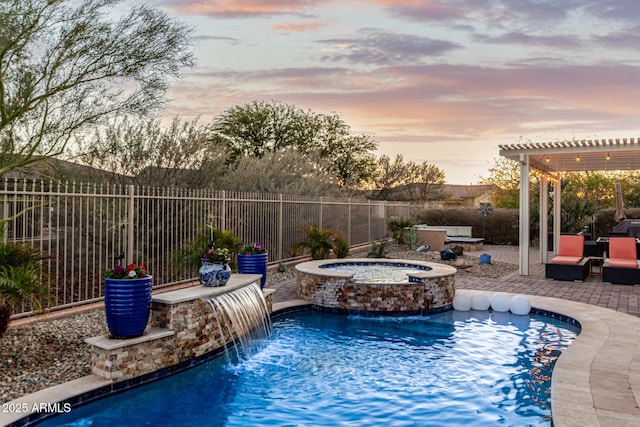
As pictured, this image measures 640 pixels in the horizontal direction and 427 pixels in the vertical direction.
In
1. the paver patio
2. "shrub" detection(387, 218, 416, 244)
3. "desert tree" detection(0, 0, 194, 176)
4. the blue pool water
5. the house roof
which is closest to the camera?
the blue pool water

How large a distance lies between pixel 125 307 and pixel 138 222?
386cm

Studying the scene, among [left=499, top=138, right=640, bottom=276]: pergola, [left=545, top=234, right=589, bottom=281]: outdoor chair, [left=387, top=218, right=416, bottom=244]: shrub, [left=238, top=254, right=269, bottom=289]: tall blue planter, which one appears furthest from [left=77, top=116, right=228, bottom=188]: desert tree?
[left=545, top=234, right=589, bottom=281]: outdoor chair

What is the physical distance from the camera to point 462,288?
10227 mm

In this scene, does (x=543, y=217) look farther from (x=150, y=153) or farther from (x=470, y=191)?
(x=470, y=191)

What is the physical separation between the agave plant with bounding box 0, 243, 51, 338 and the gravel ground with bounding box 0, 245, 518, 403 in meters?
0.42

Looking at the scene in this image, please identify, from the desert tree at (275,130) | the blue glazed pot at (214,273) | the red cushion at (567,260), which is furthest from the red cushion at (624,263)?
the desert tree at (275,130)

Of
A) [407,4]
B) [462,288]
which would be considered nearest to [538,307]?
[462,288]

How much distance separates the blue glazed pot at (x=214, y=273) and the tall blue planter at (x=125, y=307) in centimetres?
132

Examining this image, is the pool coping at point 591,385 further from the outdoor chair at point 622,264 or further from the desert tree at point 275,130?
the desert tree at point 275,130

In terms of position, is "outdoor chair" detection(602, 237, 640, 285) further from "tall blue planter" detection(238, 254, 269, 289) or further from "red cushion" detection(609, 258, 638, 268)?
"tall blue planter" detection(238, 254, 269, 289)

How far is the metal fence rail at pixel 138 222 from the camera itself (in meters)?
6.57

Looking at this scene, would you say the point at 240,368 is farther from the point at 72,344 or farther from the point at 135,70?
the point at 135,70

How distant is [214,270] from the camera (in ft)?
20.5

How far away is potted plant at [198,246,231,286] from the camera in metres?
6.22
